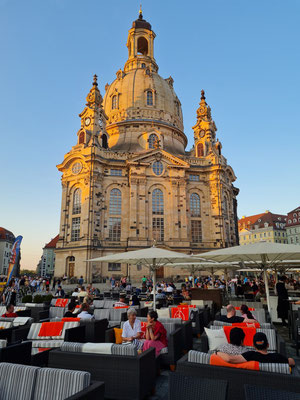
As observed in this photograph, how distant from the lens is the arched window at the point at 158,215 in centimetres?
3969

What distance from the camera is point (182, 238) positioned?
129ft

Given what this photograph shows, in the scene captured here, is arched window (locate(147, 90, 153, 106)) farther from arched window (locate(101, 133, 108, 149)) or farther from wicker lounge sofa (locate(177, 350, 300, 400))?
wicker lounge sofa (locate(177, 350, 300, 400))

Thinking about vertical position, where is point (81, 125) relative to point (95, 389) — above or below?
above

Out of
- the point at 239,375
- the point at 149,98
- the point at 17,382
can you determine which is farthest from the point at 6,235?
the point at 239,375

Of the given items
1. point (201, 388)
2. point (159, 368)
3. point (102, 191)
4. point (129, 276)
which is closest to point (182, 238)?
point (129, 276)

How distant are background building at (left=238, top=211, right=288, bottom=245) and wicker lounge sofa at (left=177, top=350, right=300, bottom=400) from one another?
79560mm

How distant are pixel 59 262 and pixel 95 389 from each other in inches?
1489

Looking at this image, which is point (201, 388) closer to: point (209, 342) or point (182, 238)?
point (209, 342)

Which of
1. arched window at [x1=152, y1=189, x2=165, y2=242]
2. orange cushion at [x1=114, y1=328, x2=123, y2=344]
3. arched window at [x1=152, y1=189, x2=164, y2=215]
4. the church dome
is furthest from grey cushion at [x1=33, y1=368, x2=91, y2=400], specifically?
the church dome

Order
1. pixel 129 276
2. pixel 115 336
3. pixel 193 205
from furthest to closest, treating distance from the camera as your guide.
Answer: pixel 193 205
pixel 129 276
pixel 115 336

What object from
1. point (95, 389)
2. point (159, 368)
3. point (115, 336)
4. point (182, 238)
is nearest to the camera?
point (95, 389)

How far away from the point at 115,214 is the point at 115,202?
1674 mm

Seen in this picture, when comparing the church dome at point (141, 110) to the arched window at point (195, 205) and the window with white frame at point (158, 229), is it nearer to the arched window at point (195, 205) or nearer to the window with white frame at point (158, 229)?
the arched window at point (195, 205)

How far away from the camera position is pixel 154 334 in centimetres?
667
